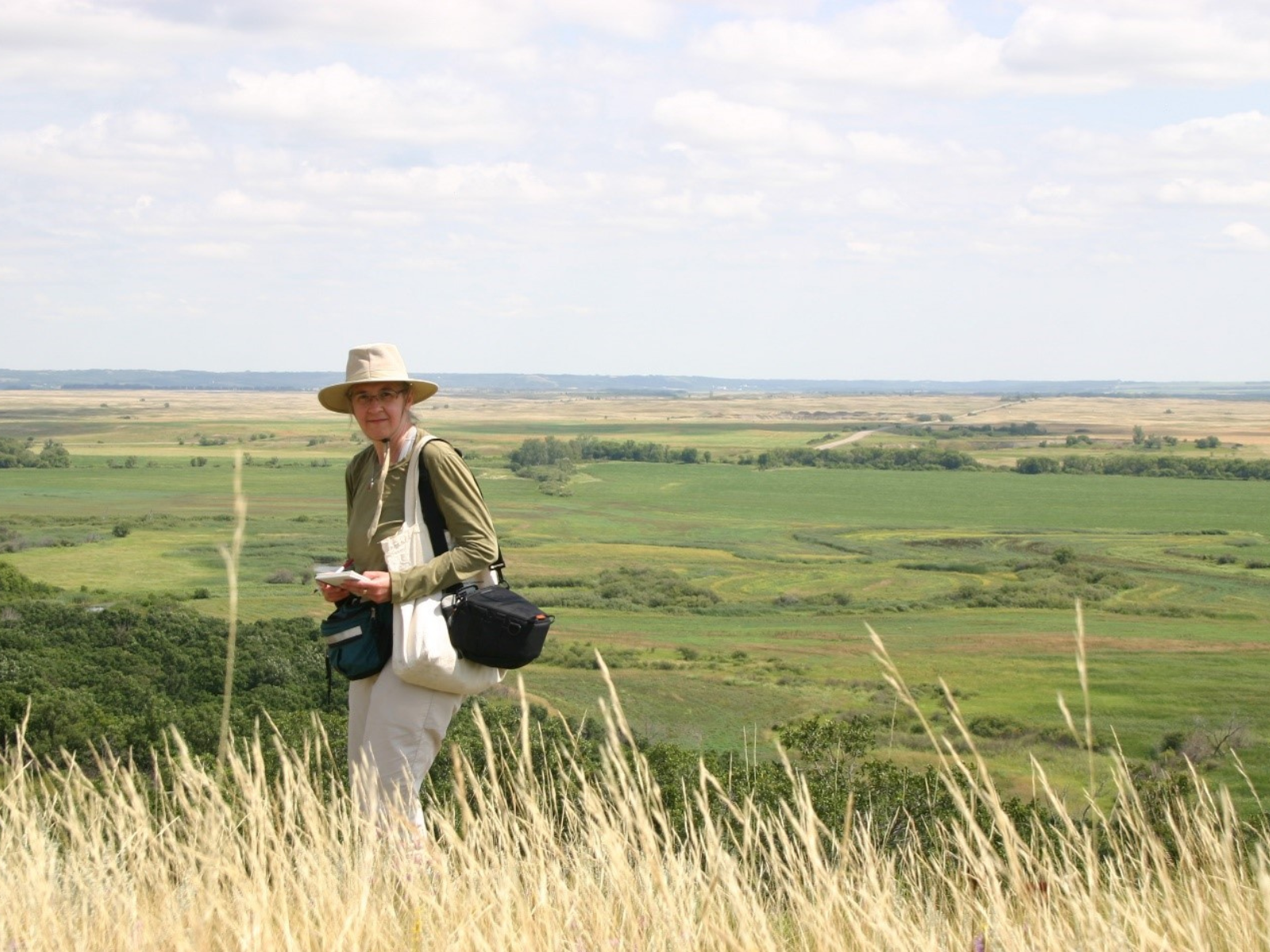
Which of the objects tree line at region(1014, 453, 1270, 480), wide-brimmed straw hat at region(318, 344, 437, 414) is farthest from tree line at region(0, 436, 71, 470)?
A: wide-brimmed straw hat at region(318, 344, 437, 414)

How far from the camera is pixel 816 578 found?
63.7m

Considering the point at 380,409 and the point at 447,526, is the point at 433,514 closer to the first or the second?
the point at 447,526

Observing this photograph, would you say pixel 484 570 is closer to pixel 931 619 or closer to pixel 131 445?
pixel 931 619

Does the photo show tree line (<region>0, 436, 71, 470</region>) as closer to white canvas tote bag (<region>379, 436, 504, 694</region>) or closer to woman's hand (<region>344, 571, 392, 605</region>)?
white canvas tote bag (<region>379, 436, 504, 694</region>)

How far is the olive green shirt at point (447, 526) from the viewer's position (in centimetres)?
365

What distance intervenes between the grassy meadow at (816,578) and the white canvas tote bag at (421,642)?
7.07 m

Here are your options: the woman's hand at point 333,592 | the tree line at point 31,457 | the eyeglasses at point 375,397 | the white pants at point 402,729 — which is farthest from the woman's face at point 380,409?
the tree line at point 31,457

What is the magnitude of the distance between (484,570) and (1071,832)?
1.84m

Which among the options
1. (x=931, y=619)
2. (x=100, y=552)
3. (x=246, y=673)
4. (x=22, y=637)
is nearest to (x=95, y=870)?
(x=246, y=673)

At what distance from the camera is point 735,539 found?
7544 cm

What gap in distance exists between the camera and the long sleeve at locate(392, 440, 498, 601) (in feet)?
12.0

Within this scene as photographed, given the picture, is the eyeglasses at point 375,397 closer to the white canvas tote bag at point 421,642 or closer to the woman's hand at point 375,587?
the white canvas tote bag at point 421,642

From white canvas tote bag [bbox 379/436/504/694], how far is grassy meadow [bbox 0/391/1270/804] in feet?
23.2

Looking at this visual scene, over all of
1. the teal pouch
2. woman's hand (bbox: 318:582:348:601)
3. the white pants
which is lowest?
the white pants
